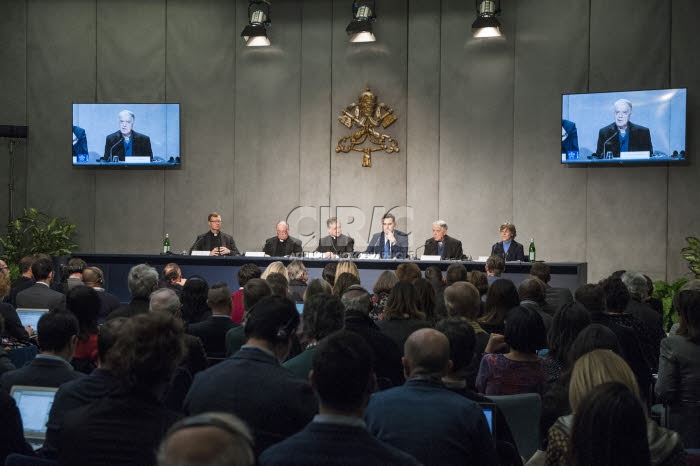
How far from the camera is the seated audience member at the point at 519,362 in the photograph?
3496mm

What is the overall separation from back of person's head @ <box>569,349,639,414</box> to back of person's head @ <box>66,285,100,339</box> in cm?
283

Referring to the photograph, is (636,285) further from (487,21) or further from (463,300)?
(487,21)

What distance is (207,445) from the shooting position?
43.8 inches

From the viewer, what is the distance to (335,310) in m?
3.64

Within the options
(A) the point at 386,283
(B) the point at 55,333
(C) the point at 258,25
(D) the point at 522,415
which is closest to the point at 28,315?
(B) the point at 55,333

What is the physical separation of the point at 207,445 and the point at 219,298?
11.8 ft

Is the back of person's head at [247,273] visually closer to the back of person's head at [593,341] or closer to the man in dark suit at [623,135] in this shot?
the back of person's head at [593,341]

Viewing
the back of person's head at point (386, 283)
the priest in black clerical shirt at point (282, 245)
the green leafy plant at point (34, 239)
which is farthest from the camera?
the green leafy plant at point (34, 239)


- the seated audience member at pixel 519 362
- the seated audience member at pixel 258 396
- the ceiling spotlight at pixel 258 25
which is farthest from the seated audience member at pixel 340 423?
the ceiling spotlight at pixel 258 25

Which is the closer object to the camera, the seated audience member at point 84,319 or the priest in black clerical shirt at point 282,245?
the seated audience member at point 84,319

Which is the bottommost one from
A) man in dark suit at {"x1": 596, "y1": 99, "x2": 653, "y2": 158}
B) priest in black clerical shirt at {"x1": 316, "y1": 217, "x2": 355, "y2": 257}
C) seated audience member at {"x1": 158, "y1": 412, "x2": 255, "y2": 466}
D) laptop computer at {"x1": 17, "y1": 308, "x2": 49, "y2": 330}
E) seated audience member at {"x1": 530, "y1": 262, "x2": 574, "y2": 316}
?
laptop computer at {"x1": 17, "y1": 308, "x2": 49, "y2": 330}

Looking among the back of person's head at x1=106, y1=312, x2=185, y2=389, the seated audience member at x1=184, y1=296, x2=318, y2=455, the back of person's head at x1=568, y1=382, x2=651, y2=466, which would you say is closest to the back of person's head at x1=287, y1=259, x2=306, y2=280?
the seated audience member at x1=184, y1=296, x2=318, y2=455

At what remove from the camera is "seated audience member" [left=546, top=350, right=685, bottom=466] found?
6.46 feet

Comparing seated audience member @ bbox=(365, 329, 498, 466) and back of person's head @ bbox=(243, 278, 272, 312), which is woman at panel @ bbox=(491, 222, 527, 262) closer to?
back of person's head @ bbox=(243, 278, 272, 312)
